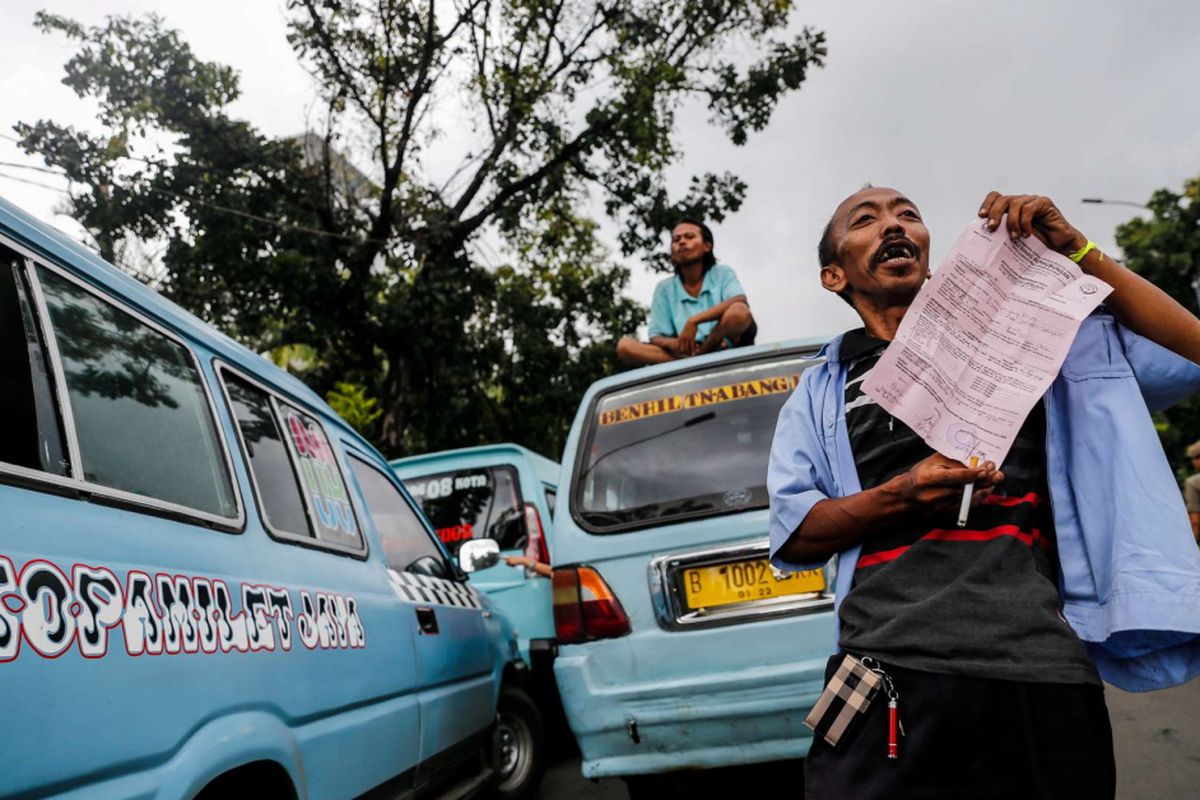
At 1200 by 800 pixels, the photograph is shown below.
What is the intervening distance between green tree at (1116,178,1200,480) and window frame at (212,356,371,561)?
1338 inches

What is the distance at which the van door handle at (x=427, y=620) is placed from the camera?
3511 millimetres

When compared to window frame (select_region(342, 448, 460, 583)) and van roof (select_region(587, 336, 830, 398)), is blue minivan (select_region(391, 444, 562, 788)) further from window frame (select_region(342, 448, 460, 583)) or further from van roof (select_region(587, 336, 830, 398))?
van roof (select_region(587, 336, 830, 398))

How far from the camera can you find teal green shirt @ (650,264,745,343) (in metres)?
5.56

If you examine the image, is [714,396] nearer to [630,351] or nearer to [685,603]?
[685,603]

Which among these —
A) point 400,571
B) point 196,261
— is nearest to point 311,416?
point 400,571

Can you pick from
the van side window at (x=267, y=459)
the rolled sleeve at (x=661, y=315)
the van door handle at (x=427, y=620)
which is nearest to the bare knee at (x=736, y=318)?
the rolled sleeve at (x=661, y=315)

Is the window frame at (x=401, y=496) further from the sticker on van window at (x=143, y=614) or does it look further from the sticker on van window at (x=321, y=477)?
the sticker on van window at (x=143, y=614)

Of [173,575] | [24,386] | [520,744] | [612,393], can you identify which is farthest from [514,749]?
[24,386]

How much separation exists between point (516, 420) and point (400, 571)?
13.1m

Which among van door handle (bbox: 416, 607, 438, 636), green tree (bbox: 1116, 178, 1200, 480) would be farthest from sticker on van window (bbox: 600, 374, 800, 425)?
green tree (bbox: 1116, 178, 1200, 480)

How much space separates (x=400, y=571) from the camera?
3.64m

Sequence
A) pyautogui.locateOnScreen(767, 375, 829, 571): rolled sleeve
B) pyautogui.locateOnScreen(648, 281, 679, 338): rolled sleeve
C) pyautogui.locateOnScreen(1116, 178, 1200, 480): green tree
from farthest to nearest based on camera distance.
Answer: pyautogui.locateOnScreen(1116, 178, 1200, 480): green tree < pyautogui.locateOnScreen(648, 281, 679, 338): rolled sleeve < pyautogui.locateOnScreen(767, 375, 829, 571): rolled sleeve

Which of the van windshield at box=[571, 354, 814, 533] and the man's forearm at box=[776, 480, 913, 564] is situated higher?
the van windshield at box=[571, 354, 814, 533]

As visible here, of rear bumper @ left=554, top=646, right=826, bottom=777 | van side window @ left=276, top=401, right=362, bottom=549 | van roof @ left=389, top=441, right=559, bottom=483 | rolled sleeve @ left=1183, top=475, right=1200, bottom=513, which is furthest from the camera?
rolled sleeve @ left=1183, top=475, right=1200, bottom=513
